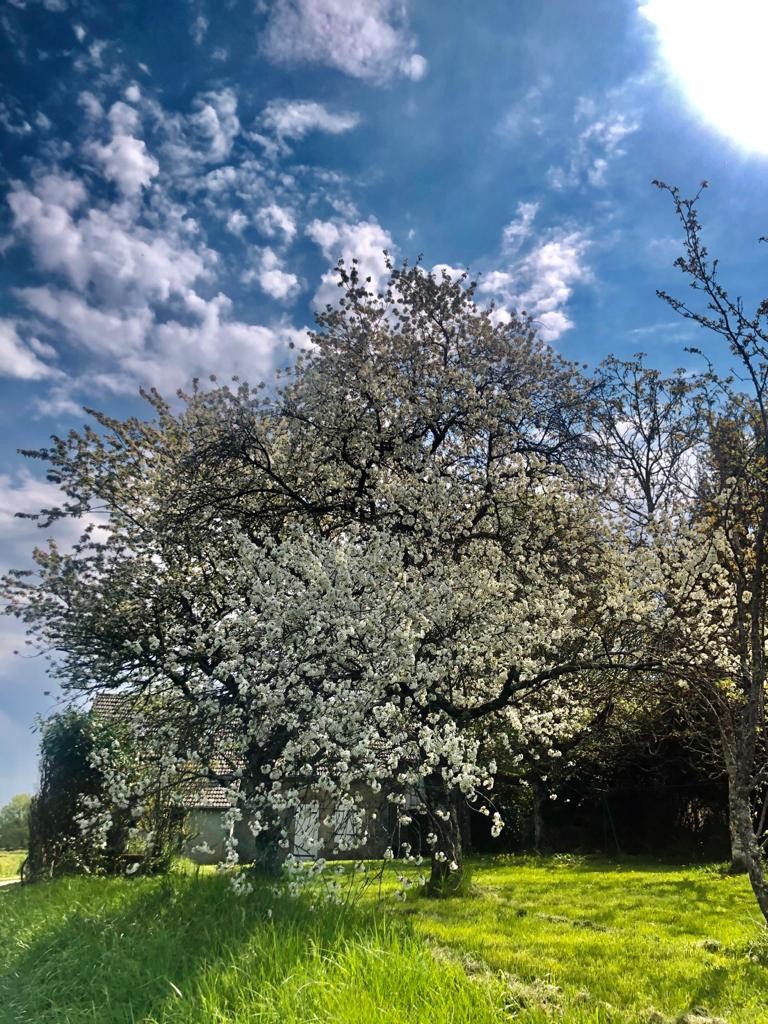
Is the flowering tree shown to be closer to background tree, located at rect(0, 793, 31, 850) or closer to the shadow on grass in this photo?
the shadow on grass

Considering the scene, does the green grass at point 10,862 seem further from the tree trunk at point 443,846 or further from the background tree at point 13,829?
the tree trunk at point 443,846

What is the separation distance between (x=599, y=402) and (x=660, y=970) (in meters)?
11.8

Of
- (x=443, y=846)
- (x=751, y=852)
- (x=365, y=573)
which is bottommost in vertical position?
(x=443, y=846)

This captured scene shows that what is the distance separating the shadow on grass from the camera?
22.7 feet

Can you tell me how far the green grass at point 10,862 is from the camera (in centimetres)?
2841

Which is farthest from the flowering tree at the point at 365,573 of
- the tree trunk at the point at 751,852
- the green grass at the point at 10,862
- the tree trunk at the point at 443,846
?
the green grass at the point at 10,862

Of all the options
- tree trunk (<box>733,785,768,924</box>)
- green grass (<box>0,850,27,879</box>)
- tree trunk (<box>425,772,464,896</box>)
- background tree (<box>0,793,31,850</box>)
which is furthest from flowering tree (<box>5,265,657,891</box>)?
background tree (<box>0,793,31,850</box>)

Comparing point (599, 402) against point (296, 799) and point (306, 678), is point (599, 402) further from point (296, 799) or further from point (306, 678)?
point (296, 799)

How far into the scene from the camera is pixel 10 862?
33.8m

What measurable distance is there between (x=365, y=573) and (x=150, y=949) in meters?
5.74

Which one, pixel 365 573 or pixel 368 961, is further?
pixel 365 573

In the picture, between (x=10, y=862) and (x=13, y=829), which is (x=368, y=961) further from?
(x=13, y=829)

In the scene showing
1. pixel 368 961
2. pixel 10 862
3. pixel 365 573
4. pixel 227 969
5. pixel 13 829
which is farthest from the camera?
pixel 13 829

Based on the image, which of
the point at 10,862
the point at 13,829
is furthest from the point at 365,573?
the point at 13,829
